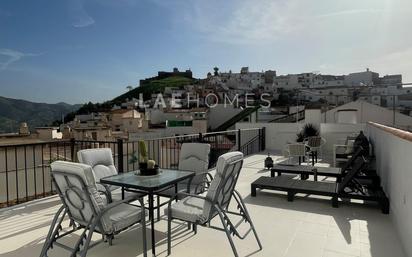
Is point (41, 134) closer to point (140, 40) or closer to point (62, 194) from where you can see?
point (140, 40)

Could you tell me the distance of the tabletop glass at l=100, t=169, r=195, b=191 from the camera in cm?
259

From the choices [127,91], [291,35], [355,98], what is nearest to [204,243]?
[291,35]

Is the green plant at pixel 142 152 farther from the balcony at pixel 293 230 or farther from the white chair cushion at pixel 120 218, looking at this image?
the balcony at pixel 293 230

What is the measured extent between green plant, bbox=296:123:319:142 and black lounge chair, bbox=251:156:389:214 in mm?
5408

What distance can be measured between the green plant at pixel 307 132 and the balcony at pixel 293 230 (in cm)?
549

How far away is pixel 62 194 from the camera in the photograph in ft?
7.60

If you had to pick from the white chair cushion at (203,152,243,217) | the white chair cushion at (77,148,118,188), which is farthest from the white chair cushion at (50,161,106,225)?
the white chair cushion at (77,148,118,188)

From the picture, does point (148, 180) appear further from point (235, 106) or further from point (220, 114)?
point (235, 106)

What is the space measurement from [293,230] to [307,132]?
7135mm

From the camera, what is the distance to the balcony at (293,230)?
259 cm

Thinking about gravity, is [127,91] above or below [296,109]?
above

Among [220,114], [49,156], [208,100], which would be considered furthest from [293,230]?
[208,100]

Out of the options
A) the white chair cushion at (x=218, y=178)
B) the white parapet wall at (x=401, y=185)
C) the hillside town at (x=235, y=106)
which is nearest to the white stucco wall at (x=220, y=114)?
the hillside town at (x=235, y=106)

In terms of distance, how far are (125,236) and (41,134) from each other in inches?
481
